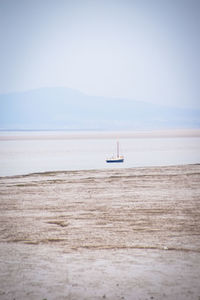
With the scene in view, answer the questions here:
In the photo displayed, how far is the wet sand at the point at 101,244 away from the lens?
659 cm

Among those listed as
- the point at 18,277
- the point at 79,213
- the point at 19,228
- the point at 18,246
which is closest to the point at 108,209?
the point at 79,213

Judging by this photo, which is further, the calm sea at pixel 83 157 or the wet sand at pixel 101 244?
the calm sea at pixel 83 157

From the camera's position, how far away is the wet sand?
6.59m

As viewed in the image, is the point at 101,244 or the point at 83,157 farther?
the point at 83,157

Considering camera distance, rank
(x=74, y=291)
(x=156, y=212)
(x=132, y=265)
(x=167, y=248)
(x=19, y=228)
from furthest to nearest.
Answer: (x=156, y=212) → (x=19, y=228) → (x=167, y=248) → (x=132, y=265) → (x=74, y=291)

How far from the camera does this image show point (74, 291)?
646 cm

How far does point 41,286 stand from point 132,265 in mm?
1996

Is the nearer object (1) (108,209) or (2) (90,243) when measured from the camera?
(2) (90,243)

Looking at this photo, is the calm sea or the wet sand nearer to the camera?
the wet sand

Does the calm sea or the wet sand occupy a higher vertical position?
the calm sea

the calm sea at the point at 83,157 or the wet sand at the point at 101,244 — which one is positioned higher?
the calm sea at the point at 83,157

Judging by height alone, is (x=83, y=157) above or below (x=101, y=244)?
above

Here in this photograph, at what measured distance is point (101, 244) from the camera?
8773 mm

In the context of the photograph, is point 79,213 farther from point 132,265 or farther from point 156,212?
point 132,265
